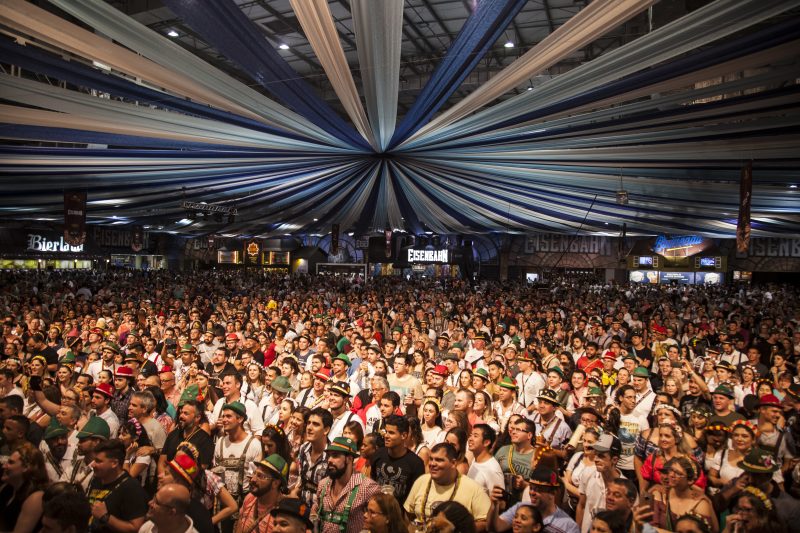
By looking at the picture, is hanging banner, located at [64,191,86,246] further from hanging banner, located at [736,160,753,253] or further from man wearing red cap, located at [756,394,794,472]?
hanging banner, located at [736,160,753,253]

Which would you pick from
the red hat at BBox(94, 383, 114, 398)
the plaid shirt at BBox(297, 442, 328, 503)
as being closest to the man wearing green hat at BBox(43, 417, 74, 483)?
the red hat at BBox(94, 383, 114, 398)

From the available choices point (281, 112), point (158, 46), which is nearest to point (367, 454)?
point (158, 46)

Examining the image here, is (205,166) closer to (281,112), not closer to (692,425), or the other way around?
(281,112)

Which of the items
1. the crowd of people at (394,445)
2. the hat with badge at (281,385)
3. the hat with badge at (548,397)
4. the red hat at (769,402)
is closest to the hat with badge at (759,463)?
the crowd of people at (394,445)

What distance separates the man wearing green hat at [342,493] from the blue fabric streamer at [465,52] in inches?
153

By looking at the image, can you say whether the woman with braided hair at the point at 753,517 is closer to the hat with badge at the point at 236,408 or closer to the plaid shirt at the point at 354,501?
the plaid shirt at the point at 354,501

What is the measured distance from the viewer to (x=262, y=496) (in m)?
3.20

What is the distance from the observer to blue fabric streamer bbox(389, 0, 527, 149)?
4.84 m

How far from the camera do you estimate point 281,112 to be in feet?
23.9

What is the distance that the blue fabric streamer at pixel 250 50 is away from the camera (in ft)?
15.8

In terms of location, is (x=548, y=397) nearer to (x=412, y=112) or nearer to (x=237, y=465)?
(x=237, y=465)

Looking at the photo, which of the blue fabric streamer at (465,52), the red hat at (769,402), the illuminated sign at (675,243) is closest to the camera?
the red hat at (769,402)

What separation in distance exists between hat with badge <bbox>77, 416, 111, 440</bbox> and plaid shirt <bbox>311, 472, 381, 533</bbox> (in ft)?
5.43

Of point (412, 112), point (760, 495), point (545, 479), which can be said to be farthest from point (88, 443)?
point (412, 112)
